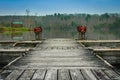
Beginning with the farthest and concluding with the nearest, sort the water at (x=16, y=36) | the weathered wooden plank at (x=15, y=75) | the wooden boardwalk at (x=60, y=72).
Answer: the water at (x=16, y=36), the wooden boardwalk at (x=60, y=72), the weathered wooden plank at (x=15, y=75)

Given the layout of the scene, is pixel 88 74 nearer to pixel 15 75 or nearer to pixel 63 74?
pixel 63 74

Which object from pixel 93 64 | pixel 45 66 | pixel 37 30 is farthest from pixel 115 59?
pixel 37 30

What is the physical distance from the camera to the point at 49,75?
22.2 ft

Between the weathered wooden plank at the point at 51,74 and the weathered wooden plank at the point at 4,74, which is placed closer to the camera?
the weathered wooden plank at the point at 51,74

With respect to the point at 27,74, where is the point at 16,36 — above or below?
above

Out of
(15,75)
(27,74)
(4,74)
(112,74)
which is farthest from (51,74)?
(112,74)

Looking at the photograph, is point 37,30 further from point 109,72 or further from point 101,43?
point 109,72

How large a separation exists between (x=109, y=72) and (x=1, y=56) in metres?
6.77

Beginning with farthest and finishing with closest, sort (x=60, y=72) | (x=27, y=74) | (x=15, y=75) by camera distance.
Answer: (x=60, y=72), (x=27, y=74), (x=15, y=75)

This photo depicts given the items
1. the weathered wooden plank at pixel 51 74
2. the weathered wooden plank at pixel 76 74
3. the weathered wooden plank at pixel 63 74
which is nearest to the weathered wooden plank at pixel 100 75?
the weathered wooden plank at pixel 76 74

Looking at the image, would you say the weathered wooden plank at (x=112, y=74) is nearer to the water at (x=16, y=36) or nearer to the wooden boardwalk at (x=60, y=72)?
A: the wooden boardwalk at (x=60, y=72)

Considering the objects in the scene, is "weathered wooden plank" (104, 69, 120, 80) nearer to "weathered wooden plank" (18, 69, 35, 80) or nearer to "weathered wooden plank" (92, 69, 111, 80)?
"weathered wooden plank" (92, 69, 111, 80)

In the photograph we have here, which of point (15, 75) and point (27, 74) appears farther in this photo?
point (27, 74)

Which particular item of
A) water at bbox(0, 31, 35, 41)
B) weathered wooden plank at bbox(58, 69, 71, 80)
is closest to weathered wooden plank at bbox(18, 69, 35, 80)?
weathered wooden plank at bbox(58, 69, 71, 80)
